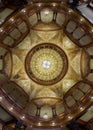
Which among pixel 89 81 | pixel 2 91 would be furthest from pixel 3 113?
pixel 89 81

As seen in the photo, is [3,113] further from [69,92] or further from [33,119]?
[69,92]

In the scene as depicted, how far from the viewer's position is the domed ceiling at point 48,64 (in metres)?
21.6

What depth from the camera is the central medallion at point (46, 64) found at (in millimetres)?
25062

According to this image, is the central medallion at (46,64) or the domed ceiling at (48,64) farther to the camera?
the central medallion at (46,64)

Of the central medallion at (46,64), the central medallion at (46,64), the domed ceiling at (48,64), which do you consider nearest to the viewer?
the domed ceiling at (48,64)

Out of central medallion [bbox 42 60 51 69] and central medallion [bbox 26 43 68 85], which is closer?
central medallion [bbox 26 43 68 85]

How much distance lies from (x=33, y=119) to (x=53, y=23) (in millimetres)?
6930

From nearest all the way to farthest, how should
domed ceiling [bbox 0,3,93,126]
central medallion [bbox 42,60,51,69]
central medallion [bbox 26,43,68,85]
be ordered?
1. domed ceiling [bbox 0,3,93,126]
2. central medallion [bbox 26,43,68,85]
3. central medallion [bbox 42,60,51,69]

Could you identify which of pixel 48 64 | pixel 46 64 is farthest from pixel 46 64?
pixel 48 64

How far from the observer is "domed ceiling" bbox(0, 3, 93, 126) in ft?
71.0

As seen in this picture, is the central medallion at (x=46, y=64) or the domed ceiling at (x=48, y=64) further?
the central medallion at (x=46, y=64)

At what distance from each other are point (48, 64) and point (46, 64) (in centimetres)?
16

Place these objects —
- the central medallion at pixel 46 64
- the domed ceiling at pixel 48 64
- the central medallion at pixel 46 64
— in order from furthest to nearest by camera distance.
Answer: the central medallion at pixel 46 64 < the central medallion at pixel 46 64 < the domed ceiling at pixel 48 64

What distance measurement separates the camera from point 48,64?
25.4 m
